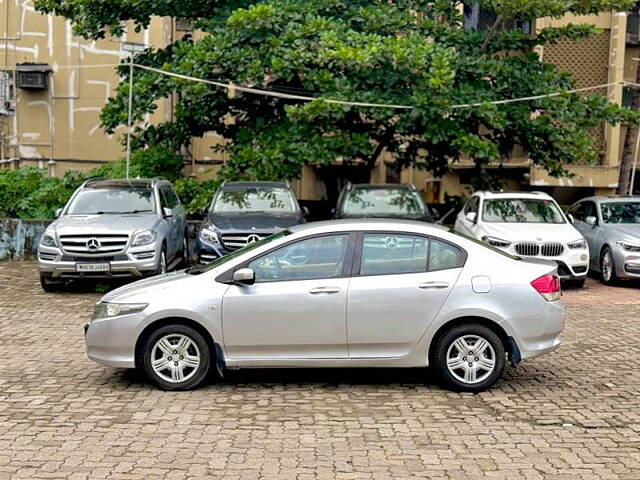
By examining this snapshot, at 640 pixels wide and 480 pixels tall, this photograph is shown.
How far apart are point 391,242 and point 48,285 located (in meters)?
7.97

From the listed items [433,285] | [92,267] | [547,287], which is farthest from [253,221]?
[547,287]

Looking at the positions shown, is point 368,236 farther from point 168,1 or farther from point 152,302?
point 168,1

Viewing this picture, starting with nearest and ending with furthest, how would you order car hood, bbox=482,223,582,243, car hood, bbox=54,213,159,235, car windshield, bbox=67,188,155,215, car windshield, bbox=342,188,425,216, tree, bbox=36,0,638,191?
car hood, bbox=54,213,159,235
car windshield, bbox=67,188,155,215
car hood, bbox=482,223,582,243
car windshield, bbox=342,188,425,216
tree, bbox=36,0,638,191

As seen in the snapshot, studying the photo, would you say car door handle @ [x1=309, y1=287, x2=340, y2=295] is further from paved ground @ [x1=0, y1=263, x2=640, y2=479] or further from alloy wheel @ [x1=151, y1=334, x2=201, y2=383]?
alloy wheel @ [x1=151, y1=334, x2=201, y2=383]

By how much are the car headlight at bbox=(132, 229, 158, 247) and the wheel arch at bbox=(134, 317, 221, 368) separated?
5810 mm

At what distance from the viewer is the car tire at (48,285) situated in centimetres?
1385

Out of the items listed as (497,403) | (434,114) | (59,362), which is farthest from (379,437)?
(434,114)

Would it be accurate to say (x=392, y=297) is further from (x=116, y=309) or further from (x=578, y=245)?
(x=578, y=245)

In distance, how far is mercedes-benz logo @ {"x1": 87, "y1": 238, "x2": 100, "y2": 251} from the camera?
13383mm

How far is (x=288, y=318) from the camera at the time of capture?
772 cm

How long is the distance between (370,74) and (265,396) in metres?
11.2

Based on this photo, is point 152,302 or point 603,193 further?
point 603,193

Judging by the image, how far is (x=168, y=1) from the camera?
62.3 ft

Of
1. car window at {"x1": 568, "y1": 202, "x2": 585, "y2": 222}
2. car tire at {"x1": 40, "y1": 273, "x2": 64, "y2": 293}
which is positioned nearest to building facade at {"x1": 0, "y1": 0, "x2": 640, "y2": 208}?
car window at {"x1": 568, "y1": 202, "x2": 585, "y2": 222}
